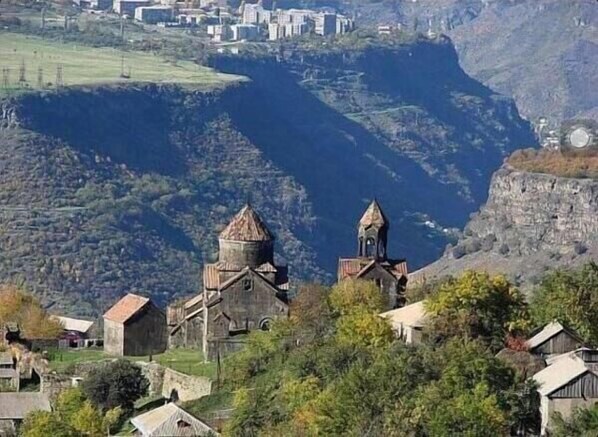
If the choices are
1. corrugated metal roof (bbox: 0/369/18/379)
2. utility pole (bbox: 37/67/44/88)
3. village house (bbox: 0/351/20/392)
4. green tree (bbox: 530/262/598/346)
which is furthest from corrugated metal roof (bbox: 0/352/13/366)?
utility pole (bbox: 37/67/44/88)

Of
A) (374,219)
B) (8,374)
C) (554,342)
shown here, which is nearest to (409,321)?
(554,342)

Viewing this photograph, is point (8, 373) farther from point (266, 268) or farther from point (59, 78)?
point (59, 78)

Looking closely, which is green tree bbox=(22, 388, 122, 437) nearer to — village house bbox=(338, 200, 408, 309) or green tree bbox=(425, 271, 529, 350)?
green tree bbox=(425, 271, 529, 350)

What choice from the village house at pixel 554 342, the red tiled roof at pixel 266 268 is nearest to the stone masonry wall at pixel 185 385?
the red tiled roof at pixel 266 268

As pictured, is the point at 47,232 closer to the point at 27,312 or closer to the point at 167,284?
the point at 167,284

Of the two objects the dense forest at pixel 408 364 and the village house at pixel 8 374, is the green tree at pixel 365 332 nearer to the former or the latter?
the dense forest at pixel 408 364

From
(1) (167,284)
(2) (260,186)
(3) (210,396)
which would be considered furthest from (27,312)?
(2) (260,186)
